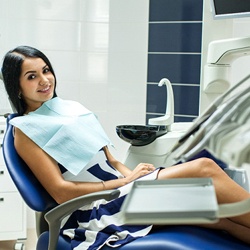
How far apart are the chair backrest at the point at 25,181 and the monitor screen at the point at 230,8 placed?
111 centimetres

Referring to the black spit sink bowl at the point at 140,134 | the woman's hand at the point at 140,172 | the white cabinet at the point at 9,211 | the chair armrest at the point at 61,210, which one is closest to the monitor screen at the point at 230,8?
the black spit sink bowl at the point at 140,134

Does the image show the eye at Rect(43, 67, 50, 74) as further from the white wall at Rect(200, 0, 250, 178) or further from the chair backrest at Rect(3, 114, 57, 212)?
the white wall at Rect(200, 0, 250, 178)

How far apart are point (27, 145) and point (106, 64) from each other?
193 cm

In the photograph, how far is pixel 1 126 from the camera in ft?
11.3

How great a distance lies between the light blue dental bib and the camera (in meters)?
2.19

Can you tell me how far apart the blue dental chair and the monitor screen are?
0.98m

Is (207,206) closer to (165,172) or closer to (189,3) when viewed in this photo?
(165,172)

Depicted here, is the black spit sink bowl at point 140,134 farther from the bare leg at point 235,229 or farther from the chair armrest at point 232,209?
the chair armrest at point 232,209

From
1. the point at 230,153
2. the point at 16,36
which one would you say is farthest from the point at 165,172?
the point at 16,36

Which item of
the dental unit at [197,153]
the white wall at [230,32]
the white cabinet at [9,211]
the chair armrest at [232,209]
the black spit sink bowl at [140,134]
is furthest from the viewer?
the white cabinet at [9,211]

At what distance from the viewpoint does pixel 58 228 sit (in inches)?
78.3

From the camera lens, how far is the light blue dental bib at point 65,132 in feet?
7.20

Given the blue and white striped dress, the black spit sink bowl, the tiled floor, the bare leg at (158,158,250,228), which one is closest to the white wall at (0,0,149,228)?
the tiled floor

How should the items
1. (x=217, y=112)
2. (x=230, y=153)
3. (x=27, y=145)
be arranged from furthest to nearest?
(x=27, y=145)
(x=217, y=112)
(x=230, y=153)
